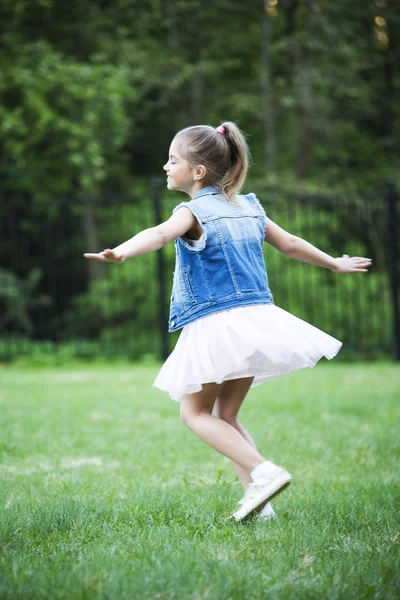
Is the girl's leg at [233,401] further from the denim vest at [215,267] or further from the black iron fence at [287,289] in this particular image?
the black iron fence at [287,289]

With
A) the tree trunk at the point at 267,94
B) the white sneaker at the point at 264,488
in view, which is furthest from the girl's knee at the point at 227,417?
the tree trunk at the point at 267,94

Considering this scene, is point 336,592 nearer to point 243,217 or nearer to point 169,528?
point 169,528

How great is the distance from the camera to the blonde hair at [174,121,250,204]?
10.5ft

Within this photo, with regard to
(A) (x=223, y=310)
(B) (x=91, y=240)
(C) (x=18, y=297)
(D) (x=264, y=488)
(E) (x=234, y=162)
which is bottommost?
(D) (x=264, y=488)

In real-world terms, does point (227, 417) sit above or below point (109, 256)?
below

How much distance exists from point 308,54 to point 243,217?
49.5 feet

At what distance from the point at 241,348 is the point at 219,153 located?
0.88 metres

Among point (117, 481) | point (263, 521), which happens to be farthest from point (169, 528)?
point (117, 481)

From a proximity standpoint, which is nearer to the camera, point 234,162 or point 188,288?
point 188,288

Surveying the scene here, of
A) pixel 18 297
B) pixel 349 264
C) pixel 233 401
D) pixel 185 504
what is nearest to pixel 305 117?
pixel 18 297

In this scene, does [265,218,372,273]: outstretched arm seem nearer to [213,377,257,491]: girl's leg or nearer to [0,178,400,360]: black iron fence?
[213,377,257,491]: girl's leg

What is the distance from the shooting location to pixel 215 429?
303 centimetres

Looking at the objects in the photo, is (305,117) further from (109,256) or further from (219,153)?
(109,256)

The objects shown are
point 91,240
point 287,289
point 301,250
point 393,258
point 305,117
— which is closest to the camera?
point 301,250
